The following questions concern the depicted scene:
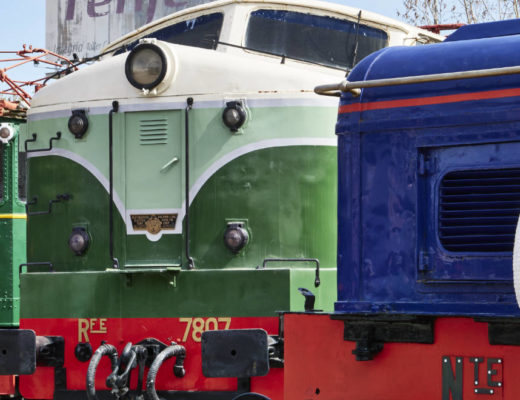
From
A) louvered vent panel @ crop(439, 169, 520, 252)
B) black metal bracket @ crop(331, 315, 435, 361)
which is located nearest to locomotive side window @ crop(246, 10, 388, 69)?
louvered vent panel @ crop(439, 169, 520, 252)

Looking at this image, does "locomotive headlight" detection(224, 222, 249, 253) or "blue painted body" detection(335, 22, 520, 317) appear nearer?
"blue painted body" detection(335, 22, 520, 317)

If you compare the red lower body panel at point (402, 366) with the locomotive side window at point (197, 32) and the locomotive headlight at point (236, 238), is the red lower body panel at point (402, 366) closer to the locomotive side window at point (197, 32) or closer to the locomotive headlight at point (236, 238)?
the locomotive headlight at point (236, 238)

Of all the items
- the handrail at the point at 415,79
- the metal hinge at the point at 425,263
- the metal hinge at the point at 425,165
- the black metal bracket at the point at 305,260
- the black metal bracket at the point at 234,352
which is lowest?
the black metal bracket at the point at 234,352

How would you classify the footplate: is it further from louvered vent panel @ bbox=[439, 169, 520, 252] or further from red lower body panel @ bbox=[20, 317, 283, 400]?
louvered vent panel @ bbox=[439, 169, 520, 252]

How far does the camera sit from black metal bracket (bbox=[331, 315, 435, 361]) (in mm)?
4770

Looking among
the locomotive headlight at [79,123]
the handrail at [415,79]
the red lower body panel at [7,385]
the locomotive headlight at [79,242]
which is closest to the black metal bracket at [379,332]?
the handrail at [415,79]

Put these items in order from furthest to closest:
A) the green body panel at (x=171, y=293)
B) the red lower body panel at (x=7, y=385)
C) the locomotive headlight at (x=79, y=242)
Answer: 1. the red lower body panel at (x=7, y=385)
2. the locomotive headlight at (x=79, y=242)
3. the green body panel at (x=171, y=293)

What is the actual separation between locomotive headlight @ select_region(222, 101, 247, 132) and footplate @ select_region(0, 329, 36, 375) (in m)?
1.85

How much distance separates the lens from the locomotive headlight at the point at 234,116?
703cm

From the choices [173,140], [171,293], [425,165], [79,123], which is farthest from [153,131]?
[425,165]

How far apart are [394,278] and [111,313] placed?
2.65 m

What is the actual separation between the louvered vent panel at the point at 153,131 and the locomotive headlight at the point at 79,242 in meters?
0.77

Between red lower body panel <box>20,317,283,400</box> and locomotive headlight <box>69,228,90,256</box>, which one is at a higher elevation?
locomotive headlight <box>69,228,90,256</box>

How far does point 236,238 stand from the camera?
6977 mm
